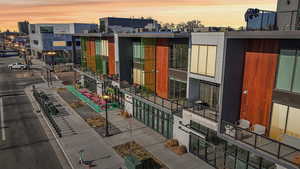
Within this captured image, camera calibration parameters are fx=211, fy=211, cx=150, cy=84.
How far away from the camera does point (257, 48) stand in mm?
15242

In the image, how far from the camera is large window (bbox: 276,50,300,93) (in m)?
13.0

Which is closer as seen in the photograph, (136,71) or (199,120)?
(199,120)

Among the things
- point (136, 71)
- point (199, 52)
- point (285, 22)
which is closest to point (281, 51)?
point (285, 22)

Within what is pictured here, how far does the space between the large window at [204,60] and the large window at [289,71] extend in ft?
16.2

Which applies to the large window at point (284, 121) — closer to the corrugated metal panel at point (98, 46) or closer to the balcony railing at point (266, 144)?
the balcony railing at point (266, 144)

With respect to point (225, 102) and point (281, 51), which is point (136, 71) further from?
point (281, 51)

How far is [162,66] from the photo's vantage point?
25.9m

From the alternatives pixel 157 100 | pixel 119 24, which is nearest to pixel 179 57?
pixel 157 100

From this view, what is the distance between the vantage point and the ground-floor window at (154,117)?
2346cm

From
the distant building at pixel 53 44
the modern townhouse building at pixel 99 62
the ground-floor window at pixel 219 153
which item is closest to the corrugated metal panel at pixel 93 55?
the modern townhouse building at pixel 99 62

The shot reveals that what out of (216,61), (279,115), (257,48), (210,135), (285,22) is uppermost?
(285,22)

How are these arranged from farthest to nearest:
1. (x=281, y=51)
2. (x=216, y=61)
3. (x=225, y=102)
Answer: (x=216, y=61) → (x=225, y=102) → (x=281, y=51)

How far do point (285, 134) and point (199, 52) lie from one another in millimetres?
9183

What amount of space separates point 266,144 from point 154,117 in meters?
13.6
